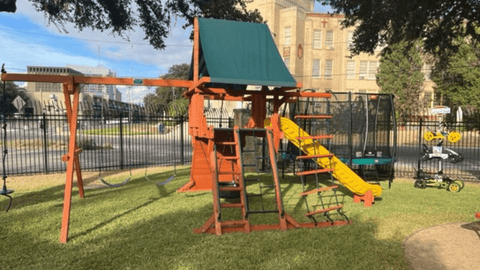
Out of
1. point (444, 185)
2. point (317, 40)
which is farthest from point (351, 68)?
point (444, 185)

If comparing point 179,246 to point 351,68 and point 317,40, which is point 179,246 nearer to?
point 317,40

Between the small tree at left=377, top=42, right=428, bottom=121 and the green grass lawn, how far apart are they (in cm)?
2874

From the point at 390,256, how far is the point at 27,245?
5675 millimetres

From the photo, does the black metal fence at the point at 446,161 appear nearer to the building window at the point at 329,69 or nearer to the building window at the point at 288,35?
the building window at the point at 329,69

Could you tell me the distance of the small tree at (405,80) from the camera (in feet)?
112

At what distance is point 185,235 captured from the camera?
5496mm

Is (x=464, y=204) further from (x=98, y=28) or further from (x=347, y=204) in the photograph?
(x=98, y=28)

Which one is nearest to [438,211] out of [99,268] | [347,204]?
[347,204]

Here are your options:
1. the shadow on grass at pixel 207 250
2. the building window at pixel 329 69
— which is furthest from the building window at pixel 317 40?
the shadow on grass at pixel 207 250

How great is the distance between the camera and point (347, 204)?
26.0 ft

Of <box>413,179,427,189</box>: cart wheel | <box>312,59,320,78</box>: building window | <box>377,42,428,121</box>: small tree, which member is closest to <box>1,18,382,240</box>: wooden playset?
<box>413,179,427,189</box>: cart wheel

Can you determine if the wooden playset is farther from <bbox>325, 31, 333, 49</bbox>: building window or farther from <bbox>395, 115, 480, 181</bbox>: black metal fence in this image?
A: <bbox>325, 31, 333, 49</bbox>: building window

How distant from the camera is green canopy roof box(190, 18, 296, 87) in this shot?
23.1 ft

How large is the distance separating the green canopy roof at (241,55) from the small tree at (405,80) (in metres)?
Result: 30.1
